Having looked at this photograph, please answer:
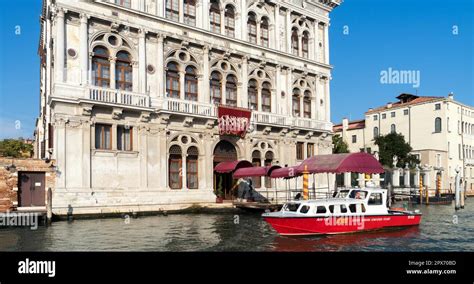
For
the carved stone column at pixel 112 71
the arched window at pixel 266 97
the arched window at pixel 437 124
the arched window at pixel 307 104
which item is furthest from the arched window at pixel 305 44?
the arched window at pixel 437 124

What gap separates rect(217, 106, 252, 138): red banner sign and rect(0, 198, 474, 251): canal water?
31.2 ft

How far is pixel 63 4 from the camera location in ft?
85.1

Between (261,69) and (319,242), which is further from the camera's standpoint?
(261,69)

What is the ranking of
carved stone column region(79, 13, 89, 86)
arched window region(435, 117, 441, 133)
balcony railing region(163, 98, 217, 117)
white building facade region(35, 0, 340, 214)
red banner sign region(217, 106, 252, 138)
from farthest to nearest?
1. arched window region(435, 117, 441, 133)
2. red banner sign region(217, 106, 252, 138)
3. balcony railing region(163, 98, 217, 117)
4. carved stone column region(79, 13, 89, 86)
5. white building facade region(35, 0, 340, 214)

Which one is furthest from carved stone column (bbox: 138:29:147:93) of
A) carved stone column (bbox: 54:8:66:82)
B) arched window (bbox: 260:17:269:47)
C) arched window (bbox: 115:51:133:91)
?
arched window (bbox: 260:17:269:47)

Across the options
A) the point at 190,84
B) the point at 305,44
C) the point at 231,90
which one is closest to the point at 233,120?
the point at 231,90

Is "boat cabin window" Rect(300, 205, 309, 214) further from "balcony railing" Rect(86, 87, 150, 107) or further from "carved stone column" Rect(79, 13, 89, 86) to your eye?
"carved stone column" Rect(79, 13, 89, 86)

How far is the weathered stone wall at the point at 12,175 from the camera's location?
2381cm

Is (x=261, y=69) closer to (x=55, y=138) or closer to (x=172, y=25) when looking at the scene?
(x=172, y=25)

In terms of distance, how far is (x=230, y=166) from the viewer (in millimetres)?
31625

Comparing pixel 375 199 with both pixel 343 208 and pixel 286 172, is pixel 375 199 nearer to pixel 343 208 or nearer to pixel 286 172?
pixel 343 208

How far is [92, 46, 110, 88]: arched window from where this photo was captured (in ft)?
90.2

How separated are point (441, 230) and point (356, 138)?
46106mm
